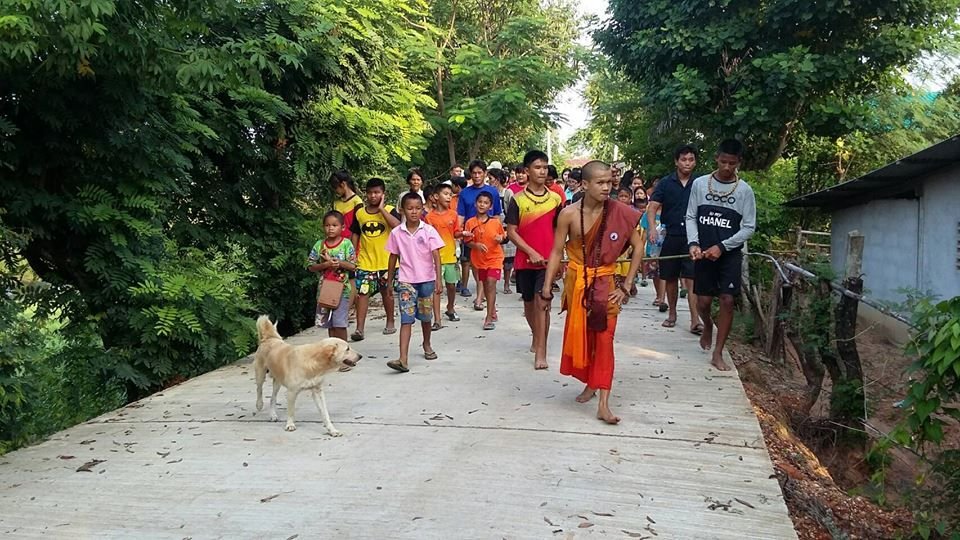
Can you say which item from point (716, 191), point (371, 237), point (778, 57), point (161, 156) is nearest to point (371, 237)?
point (371, 237)

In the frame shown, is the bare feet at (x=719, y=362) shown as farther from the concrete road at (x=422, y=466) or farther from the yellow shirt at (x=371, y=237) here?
the yellow shirt at (x=371, y=237)

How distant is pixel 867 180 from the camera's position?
10500mm

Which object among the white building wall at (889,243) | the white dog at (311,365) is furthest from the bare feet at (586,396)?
the white building wall at (889,243)

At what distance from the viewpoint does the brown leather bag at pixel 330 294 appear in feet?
23.4

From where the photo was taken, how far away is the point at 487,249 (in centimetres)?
882

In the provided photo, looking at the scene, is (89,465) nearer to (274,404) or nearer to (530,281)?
(274,404)

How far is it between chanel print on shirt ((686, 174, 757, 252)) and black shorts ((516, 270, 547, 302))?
146 cm

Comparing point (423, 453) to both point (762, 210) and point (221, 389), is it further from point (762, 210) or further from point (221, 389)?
point (762, 210)

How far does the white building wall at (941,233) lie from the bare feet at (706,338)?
3777 mm

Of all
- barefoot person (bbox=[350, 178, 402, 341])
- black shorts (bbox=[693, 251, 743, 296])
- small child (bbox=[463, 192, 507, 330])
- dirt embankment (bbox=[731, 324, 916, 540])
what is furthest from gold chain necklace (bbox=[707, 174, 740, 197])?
barefoot person (bbox=[350, 178, 402, 341])

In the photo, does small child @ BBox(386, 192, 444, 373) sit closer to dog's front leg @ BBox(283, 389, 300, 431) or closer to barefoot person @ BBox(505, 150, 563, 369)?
barefoot person @ BBox(505, 150, 563, 369)

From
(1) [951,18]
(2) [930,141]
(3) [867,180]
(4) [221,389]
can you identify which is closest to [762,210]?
(3) [867,180]

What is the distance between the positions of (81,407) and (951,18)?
15.4 metres

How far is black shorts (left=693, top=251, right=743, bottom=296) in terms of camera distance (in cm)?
640
